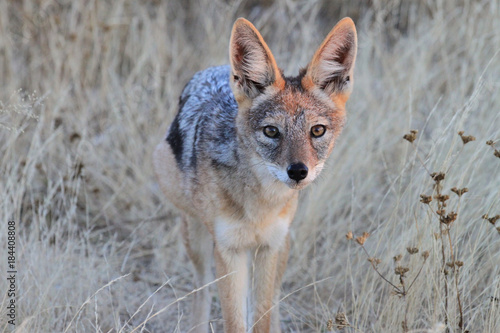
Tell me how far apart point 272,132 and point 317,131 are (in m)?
0.26

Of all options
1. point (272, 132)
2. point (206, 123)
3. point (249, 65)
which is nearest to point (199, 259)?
point (206, 123)

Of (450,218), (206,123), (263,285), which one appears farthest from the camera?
(206,123)

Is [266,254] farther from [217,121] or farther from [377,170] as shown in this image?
[377,170]

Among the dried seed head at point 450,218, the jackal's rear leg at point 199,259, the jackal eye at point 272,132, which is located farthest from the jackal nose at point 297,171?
the jackal's rear leg at point 199,259

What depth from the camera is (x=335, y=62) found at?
12.2ft

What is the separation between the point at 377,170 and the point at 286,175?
2.74 m

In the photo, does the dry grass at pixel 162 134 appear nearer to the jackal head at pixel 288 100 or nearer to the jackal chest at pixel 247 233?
the jackal chest at pixel 247 233

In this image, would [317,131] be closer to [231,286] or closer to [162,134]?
[231,286]

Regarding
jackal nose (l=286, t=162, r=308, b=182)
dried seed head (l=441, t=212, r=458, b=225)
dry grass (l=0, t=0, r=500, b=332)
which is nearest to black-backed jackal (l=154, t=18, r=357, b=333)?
jackal nose (l=286, t=162, r=308, b=182)

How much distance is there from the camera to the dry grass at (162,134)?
3982 millimetres

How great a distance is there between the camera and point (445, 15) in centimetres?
754

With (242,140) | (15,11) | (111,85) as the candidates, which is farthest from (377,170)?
(15,11)

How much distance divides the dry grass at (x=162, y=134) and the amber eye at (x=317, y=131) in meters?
0.65

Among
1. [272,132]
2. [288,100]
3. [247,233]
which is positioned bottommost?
[247,233]
